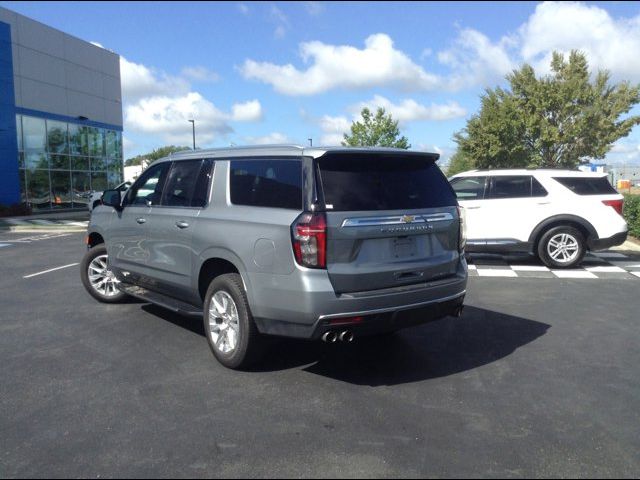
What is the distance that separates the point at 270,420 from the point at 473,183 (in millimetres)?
7918

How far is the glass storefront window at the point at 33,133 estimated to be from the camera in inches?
1118

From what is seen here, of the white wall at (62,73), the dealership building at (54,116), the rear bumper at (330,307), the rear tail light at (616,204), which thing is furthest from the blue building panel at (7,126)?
the rear bumper at (330,307)

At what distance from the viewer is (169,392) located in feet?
14.4

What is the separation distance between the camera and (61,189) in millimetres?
31188

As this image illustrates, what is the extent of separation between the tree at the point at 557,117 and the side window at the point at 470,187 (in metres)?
18.9

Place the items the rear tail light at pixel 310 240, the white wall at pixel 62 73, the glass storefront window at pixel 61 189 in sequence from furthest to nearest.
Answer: the glass storefront window at pixel 61 189, the white wall at pixel 62 73, the rear tail light at pixel 310 240

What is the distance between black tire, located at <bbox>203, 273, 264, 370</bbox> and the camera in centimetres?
459

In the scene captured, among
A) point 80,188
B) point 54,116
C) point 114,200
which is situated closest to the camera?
point 114,200

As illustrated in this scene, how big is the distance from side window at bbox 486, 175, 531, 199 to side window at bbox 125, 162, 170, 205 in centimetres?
651

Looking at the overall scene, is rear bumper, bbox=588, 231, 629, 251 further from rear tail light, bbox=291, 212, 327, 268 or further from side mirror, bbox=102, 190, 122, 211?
side mirror, bbox=102, 190, 122, 211

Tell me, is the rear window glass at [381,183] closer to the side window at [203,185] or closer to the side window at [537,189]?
the side window at [203,185]

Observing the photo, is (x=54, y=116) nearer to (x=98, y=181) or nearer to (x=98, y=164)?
(x=98, y=164)

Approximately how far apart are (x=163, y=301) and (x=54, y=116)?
28394mm

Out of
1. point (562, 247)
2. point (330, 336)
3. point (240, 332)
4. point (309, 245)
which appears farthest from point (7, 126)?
point (330, 336)
